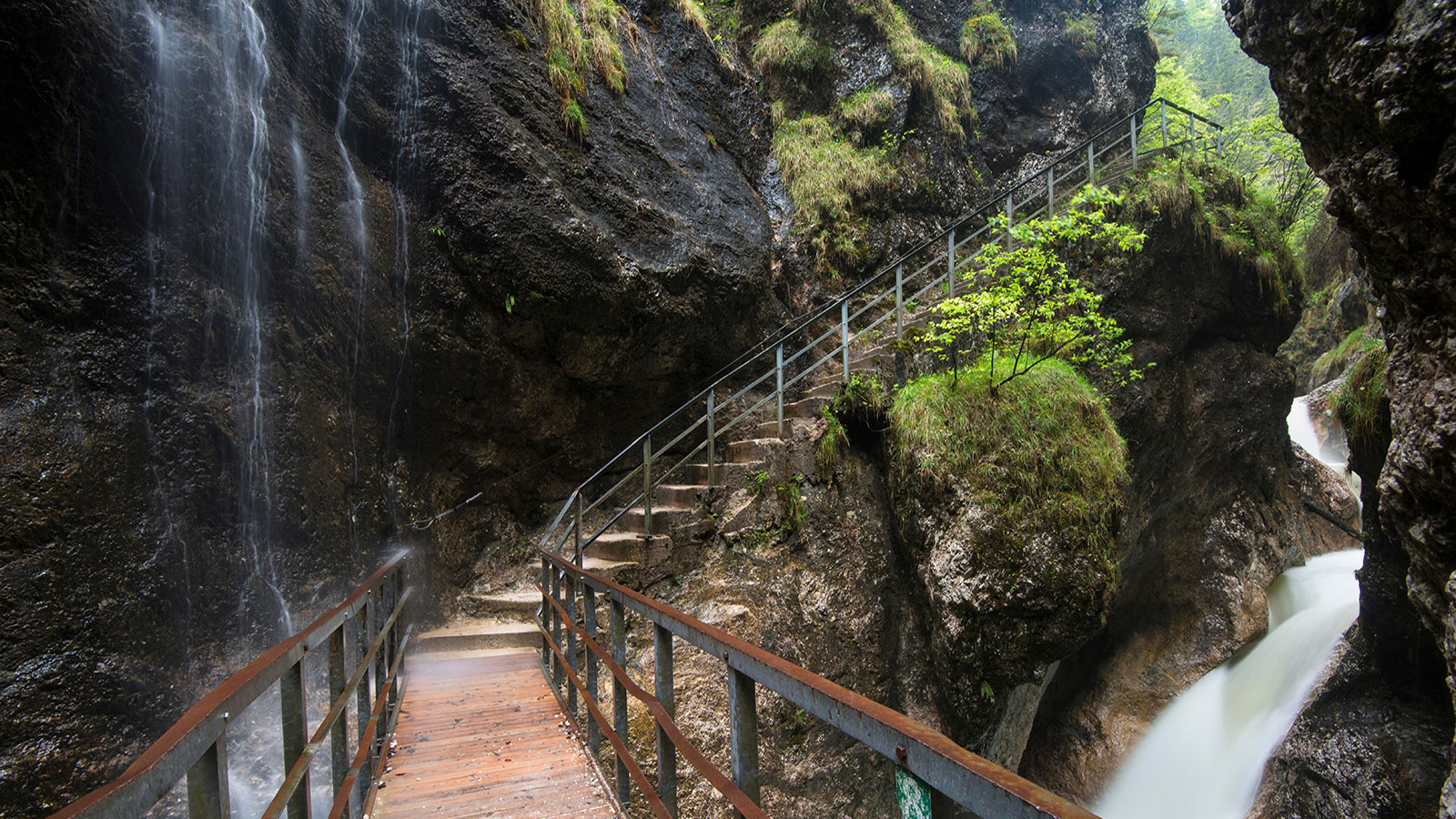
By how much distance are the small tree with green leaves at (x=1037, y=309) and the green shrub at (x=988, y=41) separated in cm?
470

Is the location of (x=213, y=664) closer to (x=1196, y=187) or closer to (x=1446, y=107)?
(x=1446, y=107)

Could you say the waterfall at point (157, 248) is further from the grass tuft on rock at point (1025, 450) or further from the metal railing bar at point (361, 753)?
the grass tuft on rock at point (1025, 450)

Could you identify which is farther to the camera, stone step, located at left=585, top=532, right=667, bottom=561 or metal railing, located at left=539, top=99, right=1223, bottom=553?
metal railing, located at left=539, top=99, right=1223, bottom=553

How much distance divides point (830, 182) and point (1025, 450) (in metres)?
5.35

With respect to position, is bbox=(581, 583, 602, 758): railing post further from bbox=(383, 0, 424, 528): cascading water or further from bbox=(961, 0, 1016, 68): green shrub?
bbox=(961, 0, 1016, 68): green shrub

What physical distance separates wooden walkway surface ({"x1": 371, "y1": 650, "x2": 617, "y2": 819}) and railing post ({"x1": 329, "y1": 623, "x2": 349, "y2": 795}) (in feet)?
1.66

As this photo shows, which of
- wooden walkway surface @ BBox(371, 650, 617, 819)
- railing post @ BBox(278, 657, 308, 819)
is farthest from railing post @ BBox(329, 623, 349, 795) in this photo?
railing post @ BBox(278, 657, 308, 819)

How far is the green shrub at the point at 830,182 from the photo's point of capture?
31.9 ft

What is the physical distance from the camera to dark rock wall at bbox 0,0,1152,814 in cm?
416

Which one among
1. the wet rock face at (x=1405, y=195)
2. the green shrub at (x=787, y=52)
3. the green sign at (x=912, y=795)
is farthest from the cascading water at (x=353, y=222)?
the wet rock face at (x=1405, y=195)

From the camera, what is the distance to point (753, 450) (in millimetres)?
6977

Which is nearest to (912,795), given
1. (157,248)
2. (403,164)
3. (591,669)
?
(591,669)

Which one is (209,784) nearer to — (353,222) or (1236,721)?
(353,222)

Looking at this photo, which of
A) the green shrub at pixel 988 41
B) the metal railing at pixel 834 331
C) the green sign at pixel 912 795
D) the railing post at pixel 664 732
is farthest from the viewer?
the green shrub at pixel 988 41
